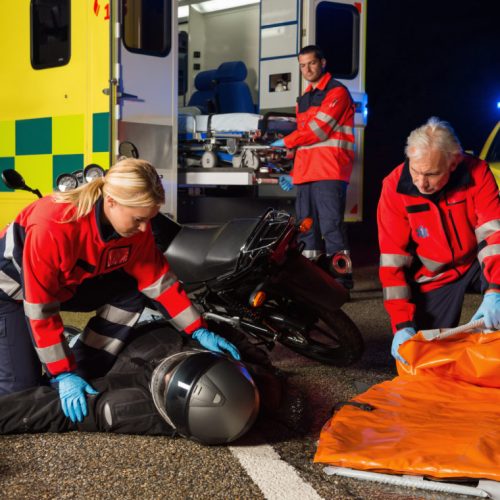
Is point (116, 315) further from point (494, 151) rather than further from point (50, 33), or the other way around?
point (494, 151)

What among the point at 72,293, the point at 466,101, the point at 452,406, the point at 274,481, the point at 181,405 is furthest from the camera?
the point at 466,101

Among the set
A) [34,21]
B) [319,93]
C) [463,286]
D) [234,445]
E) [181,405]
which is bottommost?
[234,445]

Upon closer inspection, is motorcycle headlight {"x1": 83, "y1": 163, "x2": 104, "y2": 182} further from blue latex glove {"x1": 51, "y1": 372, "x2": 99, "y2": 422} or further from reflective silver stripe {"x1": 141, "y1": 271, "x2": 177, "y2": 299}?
blue latex glove {"x1": 51, "y1": 372, "x2": 99, "y2": 422}

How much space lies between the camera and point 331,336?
4008 millimetres

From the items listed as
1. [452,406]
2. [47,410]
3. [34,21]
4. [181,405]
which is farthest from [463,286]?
[34,21]

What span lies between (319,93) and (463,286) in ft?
9.92

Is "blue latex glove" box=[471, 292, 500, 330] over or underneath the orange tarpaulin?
over

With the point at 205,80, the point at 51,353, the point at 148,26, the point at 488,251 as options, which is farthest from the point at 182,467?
the point at 205,80

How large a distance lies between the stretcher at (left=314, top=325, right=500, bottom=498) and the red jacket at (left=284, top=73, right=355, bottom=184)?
3181 millimetres

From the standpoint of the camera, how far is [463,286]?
3729 mm

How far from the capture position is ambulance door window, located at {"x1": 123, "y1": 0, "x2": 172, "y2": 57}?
→ 604 cm

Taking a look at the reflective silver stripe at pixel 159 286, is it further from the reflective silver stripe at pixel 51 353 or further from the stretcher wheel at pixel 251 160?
the stretcher wheel at pixel 251 160

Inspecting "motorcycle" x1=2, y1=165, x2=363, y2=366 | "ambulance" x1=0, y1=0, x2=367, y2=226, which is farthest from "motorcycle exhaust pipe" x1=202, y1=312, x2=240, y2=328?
"ambulance" x1=0, y1=0, x2=367, y2=226

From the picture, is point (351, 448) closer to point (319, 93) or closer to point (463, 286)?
point (463, 286)
